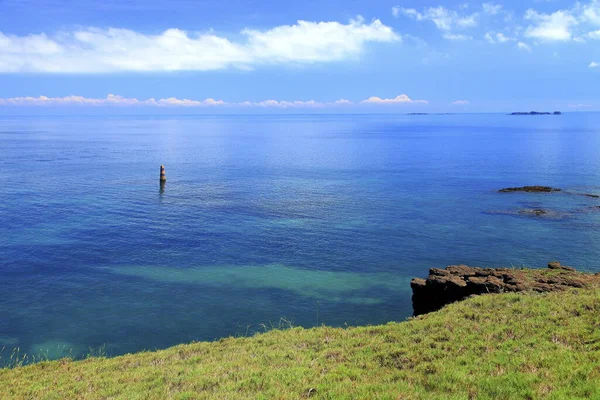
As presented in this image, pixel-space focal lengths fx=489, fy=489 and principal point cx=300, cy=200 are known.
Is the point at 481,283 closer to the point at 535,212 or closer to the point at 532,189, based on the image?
the point at 535,212

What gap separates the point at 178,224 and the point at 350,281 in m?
26.0

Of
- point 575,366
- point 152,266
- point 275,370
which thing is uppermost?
point 575,366

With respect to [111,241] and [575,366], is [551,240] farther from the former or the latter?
[111,241]

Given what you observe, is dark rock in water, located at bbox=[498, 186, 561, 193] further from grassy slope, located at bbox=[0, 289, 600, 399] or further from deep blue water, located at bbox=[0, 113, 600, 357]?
grassy slope, located at bbox=[0, 289, 600, 399]

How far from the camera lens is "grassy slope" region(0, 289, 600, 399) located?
15.5 metres

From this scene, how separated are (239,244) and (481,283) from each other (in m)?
26.1

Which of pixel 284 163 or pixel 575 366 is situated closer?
pixel 575 366

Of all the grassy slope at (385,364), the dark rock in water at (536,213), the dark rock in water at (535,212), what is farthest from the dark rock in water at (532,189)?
the grassy slope at (385,364)

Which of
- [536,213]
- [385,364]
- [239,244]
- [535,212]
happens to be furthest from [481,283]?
[535,212]

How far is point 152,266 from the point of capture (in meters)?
43.0

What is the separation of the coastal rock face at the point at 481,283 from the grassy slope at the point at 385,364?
4584 mm

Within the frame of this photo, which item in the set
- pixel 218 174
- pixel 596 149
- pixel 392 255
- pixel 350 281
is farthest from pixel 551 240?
pixel 596 149

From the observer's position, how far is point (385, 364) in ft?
59.5

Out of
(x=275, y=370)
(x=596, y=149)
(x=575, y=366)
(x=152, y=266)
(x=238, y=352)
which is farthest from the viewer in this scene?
(x=596, y=149)
